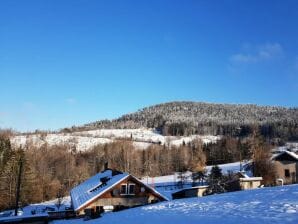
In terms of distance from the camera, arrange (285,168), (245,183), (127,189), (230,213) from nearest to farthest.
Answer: (230,213) < (127,189) < (245,183) < (285,168)

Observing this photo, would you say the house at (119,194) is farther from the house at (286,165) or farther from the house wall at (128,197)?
the house at (286,165)

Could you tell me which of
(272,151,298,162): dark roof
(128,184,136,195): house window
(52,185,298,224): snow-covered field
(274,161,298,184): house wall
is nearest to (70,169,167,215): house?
(128,184,136,195): house window

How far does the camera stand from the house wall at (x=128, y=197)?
1925 inches

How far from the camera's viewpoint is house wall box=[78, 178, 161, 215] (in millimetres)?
48906

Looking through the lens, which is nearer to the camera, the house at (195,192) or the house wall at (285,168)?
the house at (195,192)

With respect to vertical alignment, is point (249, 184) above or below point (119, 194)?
above

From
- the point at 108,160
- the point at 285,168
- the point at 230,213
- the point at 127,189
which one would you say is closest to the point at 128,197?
the point at 127,189

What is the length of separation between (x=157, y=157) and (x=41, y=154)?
4604 cm

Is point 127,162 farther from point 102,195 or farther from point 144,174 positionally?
point 102,195

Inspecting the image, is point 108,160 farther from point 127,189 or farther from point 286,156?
point 127,189

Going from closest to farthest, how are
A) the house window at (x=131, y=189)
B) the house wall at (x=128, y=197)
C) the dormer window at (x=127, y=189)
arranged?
the house wall at (x=128, y=197)
the dormer window at (x=127, y=189)
the house window at (x=131, y=189)

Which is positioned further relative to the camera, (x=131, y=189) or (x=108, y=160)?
(x=108, y=160)

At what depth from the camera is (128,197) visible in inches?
2004

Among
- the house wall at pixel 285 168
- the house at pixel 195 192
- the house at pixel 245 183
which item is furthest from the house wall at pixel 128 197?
the house wall at pixel 285 168
